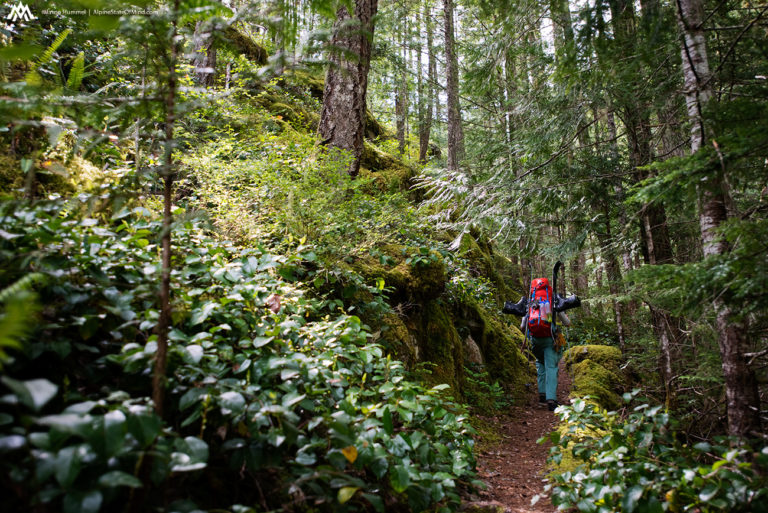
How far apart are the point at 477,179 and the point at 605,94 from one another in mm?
2397

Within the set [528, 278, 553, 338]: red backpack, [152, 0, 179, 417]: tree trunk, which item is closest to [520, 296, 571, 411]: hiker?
[528, 278, 553, 338]: red backpack

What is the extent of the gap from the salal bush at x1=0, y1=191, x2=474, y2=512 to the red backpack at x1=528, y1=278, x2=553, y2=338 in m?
4.89

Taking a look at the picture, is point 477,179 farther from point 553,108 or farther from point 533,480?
point 533,480

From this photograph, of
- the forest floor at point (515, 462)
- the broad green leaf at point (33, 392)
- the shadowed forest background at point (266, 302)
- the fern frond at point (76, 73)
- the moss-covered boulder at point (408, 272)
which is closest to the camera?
the broad green leaf at point (33, 392)

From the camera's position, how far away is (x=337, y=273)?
3.95 metres

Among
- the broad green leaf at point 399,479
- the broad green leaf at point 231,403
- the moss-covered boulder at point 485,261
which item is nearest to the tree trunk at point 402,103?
the moss-covered boulder at point 485,261

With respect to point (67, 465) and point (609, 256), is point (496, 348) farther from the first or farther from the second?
point (67, 465)

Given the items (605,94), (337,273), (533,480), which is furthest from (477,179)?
(533,480)

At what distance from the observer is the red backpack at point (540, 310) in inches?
280

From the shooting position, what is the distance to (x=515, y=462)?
4.95 m

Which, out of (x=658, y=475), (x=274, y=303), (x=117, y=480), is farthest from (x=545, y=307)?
(x=117, y=480)

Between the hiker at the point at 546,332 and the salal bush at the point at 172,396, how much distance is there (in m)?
4.93

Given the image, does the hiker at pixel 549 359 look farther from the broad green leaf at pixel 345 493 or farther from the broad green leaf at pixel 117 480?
the broad green leaf at pixel 117 480

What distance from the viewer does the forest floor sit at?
11.8 ft
